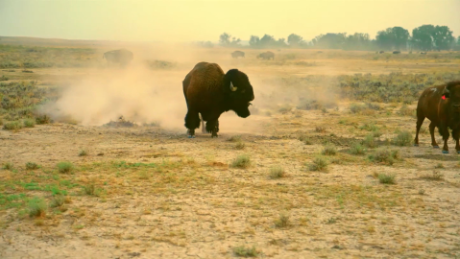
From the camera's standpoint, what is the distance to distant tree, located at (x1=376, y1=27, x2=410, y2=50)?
163500mm

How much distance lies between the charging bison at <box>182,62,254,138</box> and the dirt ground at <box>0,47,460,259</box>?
93 centimetres

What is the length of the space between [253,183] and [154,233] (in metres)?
3.31

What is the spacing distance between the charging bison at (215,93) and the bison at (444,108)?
5275mm

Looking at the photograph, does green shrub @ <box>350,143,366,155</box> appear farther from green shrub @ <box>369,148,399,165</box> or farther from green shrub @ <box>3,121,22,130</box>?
green shrub @ <box>3,121,22,130</box>

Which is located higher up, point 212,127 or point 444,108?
point 444,108

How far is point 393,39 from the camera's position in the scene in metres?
167

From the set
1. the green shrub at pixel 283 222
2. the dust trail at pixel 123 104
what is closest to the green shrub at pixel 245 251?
the green shrub at pixel 283 222

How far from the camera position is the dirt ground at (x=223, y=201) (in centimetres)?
666

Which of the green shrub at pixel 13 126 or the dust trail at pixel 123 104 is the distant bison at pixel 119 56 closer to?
the dust trail at pixel 123 104

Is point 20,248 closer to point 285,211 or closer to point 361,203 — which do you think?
point 285,211

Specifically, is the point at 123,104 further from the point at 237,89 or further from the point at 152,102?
the point at 237,89

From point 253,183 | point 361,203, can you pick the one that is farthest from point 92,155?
point 361,203

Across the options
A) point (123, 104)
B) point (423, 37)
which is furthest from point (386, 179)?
point (423, 37)

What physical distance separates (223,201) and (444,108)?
7.64 meters
